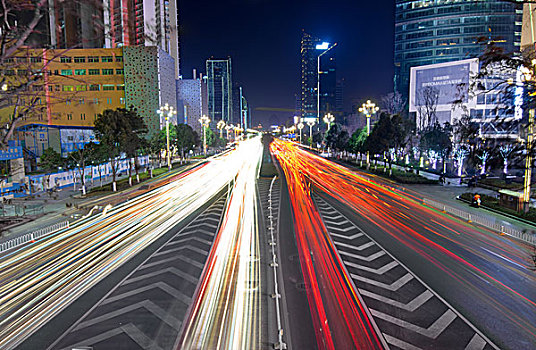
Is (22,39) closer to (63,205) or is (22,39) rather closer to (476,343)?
(476,343)

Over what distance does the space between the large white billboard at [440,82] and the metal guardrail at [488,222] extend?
57.0m

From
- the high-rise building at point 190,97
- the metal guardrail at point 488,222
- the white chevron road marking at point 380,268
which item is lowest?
the white chevron road marking at point 380,268

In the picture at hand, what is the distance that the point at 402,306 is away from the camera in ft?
38.7

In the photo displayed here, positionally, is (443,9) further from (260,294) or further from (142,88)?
(260,294)

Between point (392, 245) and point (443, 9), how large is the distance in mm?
105000

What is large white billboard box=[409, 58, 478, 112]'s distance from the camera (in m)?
77.6

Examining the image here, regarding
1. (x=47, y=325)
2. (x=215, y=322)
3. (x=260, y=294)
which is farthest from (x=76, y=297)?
(x=260, y=294)

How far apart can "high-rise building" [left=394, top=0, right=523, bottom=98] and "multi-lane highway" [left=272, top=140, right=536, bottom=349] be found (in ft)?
290

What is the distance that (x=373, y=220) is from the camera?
2297cm

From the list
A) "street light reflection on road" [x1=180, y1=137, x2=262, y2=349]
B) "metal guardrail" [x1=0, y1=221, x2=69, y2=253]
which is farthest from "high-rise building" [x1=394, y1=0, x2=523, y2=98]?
"metal guardrail" [x1=0, y1=221, x2=69, y2=253]

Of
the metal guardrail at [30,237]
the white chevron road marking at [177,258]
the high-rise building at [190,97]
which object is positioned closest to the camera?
the white chevron road marking at [177,258]

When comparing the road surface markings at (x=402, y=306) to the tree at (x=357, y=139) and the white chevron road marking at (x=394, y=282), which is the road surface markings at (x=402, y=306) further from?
the tree at (x=357, y=139)

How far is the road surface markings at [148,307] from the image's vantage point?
9836 mm

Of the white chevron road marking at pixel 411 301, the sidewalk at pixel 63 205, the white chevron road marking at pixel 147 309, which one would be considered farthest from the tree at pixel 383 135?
the white chevron road marking at pixel 147 309
